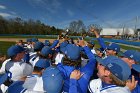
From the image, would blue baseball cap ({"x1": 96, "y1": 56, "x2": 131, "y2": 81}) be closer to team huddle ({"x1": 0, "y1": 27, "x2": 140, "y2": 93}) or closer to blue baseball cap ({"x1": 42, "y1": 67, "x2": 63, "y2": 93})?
team huddle ({"x1": 0, "y1": 27, "x2": 140, "y2": 93})

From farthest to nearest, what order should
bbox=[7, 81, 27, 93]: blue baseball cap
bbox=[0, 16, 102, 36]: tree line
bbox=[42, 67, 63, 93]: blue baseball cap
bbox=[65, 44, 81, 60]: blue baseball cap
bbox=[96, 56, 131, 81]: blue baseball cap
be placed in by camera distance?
1. bbox=[0, 16, 102, 36]: tree line
2. bbox=[65, 44, 81, 60]: blue baseball cap
3. bbox=[7, 81, 27, 93]: blue baseball cap
4. bbox=[42, 67, 63, 93]: blue baseball cap
5. bbox=[96, 56, 131, 81]: blue baseball cap

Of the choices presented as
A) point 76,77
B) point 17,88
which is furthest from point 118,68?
point 17,88

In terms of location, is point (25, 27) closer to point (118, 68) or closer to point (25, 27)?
point (25, 27)

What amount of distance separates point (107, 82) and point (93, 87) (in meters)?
0.45

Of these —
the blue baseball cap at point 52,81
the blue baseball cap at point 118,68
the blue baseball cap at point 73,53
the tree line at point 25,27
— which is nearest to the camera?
the blue baseball cap at point 118,68

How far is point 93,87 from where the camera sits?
3.39 m

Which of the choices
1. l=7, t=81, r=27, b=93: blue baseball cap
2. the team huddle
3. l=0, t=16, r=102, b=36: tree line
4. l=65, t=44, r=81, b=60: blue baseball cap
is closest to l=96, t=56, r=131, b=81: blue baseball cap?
the team huddle

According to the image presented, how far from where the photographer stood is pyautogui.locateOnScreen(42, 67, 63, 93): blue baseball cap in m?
2.94

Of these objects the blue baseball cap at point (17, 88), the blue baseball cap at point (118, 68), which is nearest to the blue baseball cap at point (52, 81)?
the blue baseball cap at point (17, 88)

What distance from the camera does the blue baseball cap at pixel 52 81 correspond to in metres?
2.94

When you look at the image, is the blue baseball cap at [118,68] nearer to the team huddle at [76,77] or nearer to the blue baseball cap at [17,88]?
the team huddle at [76,77]

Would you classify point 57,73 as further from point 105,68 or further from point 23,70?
point 23,70

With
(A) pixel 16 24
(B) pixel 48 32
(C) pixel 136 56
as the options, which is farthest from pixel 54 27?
(C) pixel 136 56

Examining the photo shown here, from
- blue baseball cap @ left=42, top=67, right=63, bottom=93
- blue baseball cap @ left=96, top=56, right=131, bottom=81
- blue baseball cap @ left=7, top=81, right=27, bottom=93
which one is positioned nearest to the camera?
blue baseball cap @ left=96, top=56, right=131, bottom=81
